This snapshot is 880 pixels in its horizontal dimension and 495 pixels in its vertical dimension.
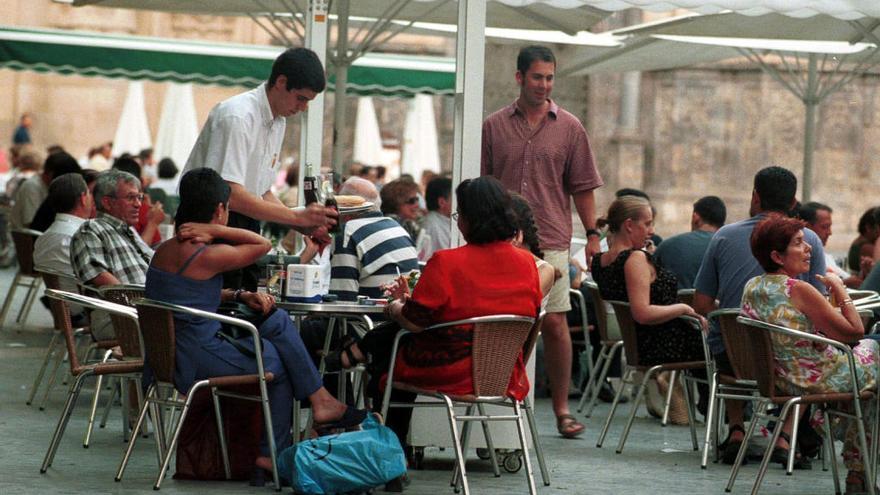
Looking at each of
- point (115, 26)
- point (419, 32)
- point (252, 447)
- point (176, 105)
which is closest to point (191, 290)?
point (252, 447)

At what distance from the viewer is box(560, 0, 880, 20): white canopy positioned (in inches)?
345

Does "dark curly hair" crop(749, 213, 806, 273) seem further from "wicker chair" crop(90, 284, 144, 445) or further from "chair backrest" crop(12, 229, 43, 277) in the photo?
"chair backrest" crop(12, 229, 43, 277)

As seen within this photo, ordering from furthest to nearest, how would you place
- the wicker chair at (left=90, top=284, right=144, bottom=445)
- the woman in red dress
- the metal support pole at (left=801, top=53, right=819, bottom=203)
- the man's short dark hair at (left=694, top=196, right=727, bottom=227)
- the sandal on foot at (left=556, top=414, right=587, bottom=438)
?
the metal support pole at (left=801, top=53, right=819, bottom=203), the man's short dark hair at (left=694, top=196, right=727, bottom=227), the sandal on foot at (left=556, top=414, right=587, bottom=438), the wicker chair at (left=90, top=284, right=144, bottom=445), the woman in red dress

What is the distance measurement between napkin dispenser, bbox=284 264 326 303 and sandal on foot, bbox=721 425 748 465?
2.40 metres

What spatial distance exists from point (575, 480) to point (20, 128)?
25422 millimetres

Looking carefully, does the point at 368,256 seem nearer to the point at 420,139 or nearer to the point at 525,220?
the point at 525,220

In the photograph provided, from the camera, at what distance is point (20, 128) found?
103ft

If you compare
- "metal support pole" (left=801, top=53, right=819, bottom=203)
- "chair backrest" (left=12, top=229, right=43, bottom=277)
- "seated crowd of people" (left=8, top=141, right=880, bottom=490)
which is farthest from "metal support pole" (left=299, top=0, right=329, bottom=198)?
"metal support pole" (left=801, top=53, right=819, bottom=203)

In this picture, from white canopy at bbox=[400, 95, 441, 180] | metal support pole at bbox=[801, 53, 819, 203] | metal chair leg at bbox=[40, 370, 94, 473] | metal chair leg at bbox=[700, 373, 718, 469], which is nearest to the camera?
metal chair leg at bbox=[40, 370, 94, 473]

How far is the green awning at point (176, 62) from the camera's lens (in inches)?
619

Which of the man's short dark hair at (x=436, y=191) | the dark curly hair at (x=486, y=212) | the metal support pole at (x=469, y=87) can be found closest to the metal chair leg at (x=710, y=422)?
the metal support pole at (x=469, y=87)

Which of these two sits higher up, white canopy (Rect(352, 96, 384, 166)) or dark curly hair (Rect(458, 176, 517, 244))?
white canopy (Rect(352, 96, 384, 166))

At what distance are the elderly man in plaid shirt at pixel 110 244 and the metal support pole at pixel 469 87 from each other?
1.85 metres

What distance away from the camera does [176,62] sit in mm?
16719
